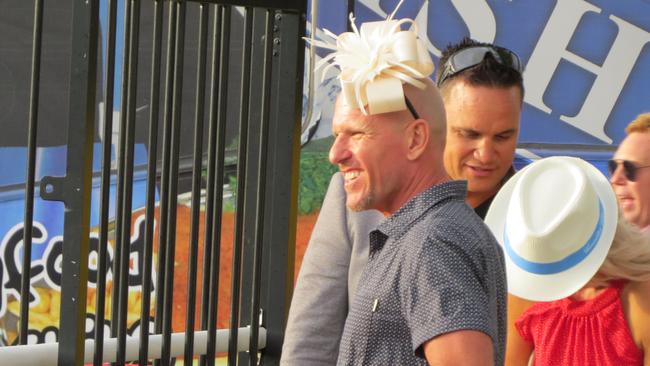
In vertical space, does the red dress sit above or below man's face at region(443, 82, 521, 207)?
below

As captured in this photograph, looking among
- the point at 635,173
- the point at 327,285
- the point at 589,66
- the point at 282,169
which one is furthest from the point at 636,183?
the point at 589,66

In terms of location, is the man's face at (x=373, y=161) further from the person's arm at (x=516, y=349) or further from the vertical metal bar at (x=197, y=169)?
the person's arm at (x=516, y=349)

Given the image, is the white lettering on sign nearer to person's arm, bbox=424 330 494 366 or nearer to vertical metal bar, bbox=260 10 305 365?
vertical metal bar, bbox=260 10 305 365

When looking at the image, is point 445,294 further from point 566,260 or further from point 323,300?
point 566,260

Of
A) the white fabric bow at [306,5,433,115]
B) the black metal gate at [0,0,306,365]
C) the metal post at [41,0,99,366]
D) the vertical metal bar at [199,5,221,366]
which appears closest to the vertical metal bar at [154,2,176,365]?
the black metal gate at [0,0,306,365]

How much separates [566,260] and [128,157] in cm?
108

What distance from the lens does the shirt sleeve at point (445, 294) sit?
5.54 ft

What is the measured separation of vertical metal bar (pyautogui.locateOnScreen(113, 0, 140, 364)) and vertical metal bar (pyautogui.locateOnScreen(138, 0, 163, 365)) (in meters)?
0.04

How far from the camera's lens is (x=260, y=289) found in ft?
9.21

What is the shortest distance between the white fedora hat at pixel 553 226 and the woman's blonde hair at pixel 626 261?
0.08 ft

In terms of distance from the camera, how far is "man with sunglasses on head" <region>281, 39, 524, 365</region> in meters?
2.19

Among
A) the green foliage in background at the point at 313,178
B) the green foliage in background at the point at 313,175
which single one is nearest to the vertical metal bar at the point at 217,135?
the green foliage in background at the point at 313,175

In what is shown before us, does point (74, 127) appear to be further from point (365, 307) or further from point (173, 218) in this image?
point (365, 307)

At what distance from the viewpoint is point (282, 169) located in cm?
276
